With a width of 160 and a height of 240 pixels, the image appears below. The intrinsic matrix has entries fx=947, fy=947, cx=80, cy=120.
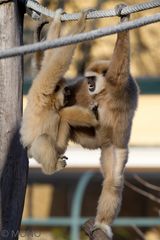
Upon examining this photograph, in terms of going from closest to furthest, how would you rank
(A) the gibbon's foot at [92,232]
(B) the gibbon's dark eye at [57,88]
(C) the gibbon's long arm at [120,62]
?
1. (A) the gibbon's foot at [92,232]
2. (C) the gibbon's long arm at [120,62]
3. (B) the gibbon's dark eye at [57,88]

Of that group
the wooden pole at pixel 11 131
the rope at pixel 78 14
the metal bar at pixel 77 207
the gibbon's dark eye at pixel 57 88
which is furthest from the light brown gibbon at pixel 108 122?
the metal bar at pixel 77 207

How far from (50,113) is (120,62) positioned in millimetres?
683

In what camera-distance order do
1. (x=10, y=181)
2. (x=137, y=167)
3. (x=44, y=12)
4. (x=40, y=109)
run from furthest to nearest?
(x=137, y=167) → (x=40, y=109) → (x=44, y=12) → (x=10, y=181)

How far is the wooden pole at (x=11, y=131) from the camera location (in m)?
6.25

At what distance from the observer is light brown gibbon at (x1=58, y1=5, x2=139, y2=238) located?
7344 millimetres

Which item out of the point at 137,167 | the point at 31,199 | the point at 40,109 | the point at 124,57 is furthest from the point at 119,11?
the point at 31,199

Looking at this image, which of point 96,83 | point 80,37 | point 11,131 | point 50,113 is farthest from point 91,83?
point 80,37

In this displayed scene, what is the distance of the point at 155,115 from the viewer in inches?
491

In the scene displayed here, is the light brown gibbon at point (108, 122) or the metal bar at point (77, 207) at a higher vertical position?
the light brown gibbon at point (108, 122)

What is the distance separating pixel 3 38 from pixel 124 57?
3.32ft

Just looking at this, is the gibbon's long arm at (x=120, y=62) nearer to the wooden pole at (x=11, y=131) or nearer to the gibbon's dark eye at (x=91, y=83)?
the gibbon's dark eye at (x=91, y=83)

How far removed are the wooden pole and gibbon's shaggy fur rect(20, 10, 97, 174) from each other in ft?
1.72

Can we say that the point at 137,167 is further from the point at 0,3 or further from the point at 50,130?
the point at 0,3

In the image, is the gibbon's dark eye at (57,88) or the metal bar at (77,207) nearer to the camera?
the gibbon's dark eye at (57,88)
